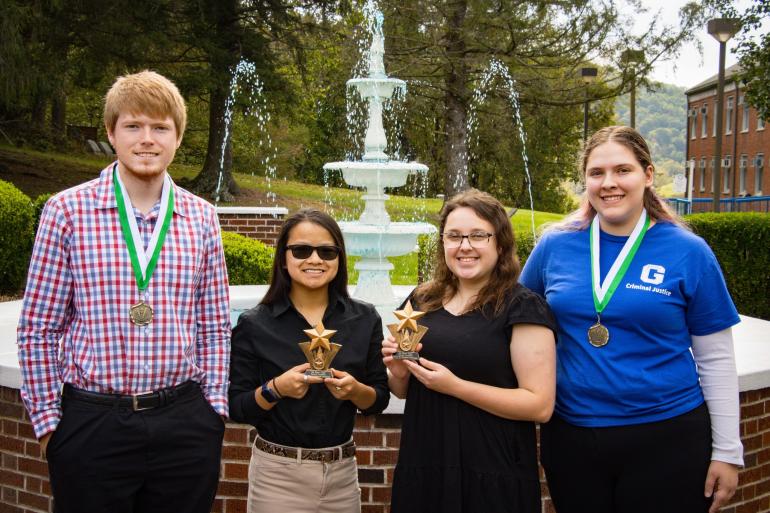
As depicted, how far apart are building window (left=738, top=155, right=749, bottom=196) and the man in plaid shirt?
43190 mm

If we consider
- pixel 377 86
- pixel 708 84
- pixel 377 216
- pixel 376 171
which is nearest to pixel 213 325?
pixel 376 171

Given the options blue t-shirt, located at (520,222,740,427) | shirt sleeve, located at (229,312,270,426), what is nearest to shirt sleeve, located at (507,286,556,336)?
blue t-shirt, located at (520,222,740,427)

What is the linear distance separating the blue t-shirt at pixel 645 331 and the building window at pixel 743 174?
1668 inches

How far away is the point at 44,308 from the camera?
260 cm

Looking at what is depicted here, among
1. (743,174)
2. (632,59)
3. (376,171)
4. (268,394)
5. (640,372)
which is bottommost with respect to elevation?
(268,394)

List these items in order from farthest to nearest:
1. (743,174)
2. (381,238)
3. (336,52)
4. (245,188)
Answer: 1. (743,174)
2. (336,52)
3. (245,188)
4. (381,238)

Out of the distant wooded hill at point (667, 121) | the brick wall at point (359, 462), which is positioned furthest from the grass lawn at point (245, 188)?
the distant wooded hill at point (667, 121)

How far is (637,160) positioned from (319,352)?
4.25 ft

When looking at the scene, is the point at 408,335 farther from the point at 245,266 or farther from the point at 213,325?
the point at 245,266

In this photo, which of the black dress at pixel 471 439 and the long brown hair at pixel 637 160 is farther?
the long brown hair at pixel 637 160

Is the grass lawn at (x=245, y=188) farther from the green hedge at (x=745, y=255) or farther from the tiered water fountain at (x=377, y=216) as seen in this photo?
the tiered water fountain at (x=377, y=216)

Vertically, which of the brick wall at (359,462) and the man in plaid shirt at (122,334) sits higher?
the man in plaid shirt at (122,334)

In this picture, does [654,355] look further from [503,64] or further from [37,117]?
[37,117]

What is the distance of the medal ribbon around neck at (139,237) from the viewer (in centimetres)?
263
